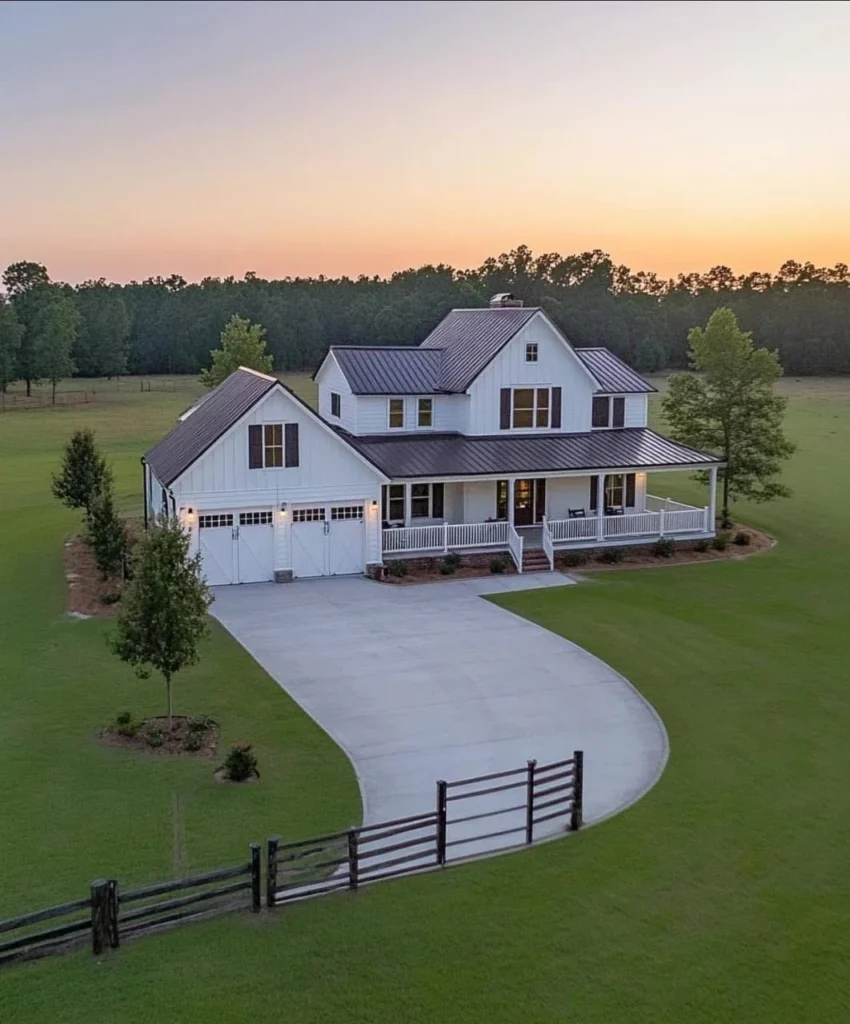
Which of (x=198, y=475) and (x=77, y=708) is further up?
(x=198, y=475)

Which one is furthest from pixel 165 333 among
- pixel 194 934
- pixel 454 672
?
pixel 194 934

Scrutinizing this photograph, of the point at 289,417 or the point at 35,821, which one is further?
the point at 289,417

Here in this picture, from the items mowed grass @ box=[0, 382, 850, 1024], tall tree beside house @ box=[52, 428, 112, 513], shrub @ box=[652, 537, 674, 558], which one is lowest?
mowed grass @ box=[0, 382, 850, 1024]

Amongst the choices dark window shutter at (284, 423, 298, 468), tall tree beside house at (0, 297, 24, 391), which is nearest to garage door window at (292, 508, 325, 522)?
dark window shutter at (284, 423, 298, 468)

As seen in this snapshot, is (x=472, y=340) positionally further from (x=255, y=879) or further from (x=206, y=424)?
(x=255, y=879)

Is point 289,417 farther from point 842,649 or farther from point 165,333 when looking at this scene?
→ point 165,333

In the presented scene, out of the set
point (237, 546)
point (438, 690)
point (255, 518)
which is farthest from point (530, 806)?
point (255, 518)

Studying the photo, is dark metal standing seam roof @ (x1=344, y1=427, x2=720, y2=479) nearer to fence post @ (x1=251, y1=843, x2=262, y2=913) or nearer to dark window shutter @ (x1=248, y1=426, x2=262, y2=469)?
dark window shutter @ (x1=248, y1=426, x2=262, y2=469)
